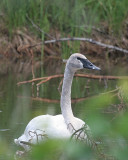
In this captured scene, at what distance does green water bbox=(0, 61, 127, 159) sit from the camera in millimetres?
5887

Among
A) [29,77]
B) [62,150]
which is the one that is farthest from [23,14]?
[62,150]

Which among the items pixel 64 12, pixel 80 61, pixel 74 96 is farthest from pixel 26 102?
pixel 64 12

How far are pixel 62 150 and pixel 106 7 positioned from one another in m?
11.5

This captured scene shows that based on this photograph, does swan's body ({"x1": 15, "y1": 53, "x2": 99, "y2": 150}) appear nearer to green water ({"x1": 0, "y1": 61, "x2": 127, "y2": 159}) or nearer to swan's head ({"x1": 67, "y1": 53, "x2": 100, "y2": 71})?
swan's head ({"x1": 67, "y1": 53, "x2": 100, "y2": 71})

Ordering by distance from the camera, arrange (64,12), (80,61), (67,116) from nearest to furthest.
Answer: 1. (67,116)
2. (80,61)
3. (64,12)

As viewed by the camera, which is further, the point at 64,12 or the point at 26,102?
the point at 64,12

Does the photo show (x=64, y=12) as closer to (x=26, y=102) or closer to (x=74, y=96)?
(x=74, y=96)

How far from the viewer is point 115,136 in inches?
69.2

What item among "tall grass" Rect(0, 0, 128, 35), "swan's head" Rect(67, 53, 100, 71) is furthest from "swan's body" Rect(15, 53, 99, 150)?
"tall grass" Rect(0, 0, 128, 35)

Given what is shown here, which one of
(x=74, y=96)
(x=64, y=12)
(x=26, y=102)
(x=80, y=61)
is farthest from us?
(x=64, y=12)

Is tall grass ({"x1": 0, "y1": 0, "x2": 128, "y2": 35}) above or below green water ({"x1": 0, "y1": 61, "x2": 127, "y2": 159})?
above

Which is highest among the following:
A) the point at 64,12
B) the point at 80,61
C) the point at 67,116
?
the point at 64,12

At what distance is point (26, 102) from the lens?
761 cm

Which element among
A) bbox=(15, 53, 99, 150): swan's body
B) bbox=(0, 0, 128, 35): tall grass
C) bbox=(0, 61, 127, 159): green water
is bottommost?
bbox=(0, 61, 127, 159): green water
